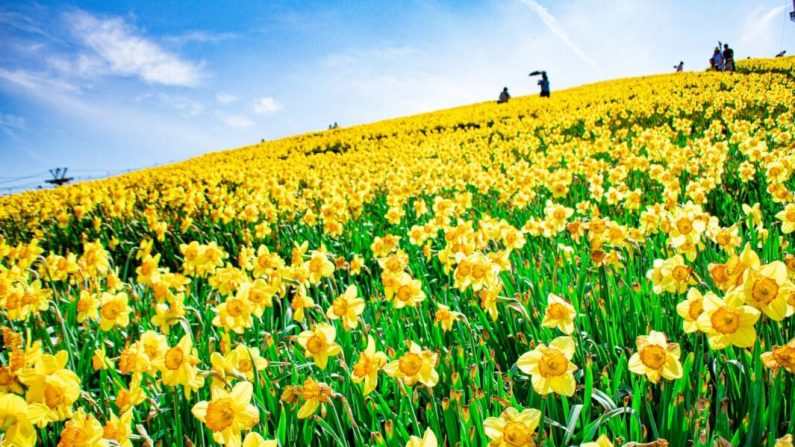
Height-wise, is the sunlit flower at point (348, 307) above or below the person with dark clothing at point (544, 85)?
below

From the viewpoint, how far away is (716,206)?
151 inches

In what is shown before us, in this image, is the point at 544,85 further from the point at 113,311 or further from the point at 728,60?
the point at 113,311

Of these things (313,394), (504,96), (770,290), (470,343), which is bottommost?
(470,343)

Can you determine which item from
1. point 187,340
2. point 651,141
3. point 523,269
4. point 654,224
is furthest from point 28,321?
point 651,141

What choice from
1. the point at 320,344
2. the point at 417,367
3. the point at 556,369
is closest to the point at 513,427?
the point at 556,369

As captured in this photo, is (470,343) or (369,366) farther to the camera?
(470,343)

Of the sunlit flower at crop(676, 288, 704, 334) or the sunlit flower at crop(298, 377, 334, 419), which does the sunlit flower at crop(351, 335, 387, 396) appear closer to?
the sunlit flower at crop(298, 377, 334, 419)

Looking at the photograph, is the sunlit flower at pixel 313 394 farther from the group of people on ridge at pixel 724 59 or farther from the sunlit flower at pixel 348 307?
the group of people on ridge at pixel 724 59

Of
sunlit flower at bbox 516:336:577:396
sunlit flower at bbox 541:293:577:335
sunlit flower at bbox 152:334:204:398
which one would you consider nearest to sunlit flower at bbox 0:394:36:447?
sunlit flower at bbox 152:334:204:398

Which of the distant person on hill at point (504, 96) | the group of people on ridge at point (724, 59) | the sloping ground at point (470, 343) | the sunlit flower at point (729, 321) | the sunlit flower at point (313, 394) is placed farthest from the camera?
the distant person on hill at point (504, 96)

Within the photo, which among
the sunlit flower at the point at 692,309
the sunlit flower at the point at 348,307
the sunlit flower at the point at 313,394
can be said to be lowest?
the sunlit flower at the point at 313,394

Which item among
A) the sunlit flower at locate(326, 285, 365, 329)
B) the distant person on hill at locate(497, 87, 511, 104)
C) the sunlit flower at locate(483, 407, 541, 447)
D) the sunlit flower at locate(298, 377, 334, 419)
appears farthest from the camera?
the distant person on hill at locate(497, 87, 511, 104)

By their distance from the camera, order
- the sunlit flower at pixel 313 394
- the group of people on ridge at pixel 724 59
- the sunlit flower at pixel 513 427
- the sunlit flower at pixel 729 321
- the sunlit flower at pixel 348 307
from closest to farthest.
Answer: the sunlit flower at pixel 513 427 → the sunlit flower at pixel 729 321 → the sunlit flower at pixel 313 394 → the sunlit flower at pixel 348 307 → the group of people on ridge at pixel 724 59

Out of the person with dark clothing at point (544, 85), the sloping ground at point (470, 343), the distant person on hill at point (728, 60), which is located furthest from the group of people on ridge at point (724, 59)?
the sloping ground at point (470, 343)
